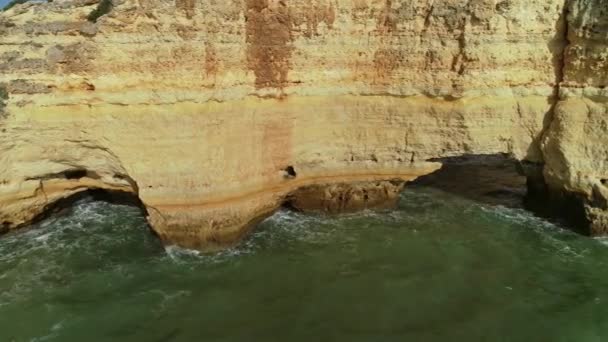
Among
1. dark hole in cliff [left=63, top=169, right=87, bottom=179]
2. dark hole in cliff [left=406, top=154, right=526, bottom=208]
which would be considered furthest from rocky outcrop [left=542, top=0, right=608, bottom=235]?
dark hole in cliff [left=63, top=169, right=87, bottom=179]

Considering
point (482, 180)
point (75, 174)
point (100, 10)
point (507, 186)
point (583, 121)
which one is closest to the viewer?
point (100, 10)

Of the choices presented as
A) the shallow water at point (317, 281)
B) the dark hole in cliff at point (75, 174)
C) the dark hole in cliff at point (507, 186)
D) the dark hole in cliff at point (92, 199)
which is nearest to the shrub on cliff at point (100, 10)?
the dark hole in cliff at point (75, 174)

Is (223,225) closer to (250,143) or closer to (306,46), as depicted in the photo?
(250,143)

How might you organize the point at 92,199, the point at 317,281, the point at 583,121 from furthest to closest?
the point at 92,199 < the point at 583,121 < the point at 317,281

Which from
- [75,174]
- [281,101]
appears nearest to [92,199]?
[75,174]

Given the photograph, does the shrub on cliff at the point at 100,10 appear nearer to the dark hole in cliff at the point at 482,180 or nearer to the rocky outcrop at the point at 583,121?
the dark hole in cliff at the point at 482,180

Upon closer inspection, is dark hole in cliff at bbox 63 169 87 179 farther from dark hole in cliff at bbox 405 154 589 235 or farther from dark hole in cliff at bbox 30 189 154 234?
dark hole in cliff at bbox 405 154 589 235

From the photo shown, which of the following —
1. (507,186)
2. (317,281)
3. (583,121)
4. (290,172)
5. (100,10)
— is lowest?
(317,281)

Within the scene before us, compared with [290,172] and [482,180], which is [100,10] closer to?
[290,172]
